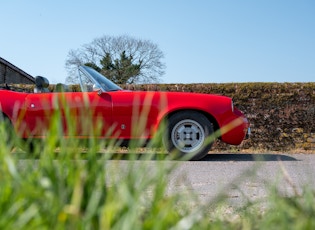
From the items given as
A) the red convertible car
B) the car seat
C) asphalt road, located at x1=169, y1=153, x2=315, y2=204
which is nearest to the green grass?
asphalt road, located at x1=169, y1=153, x2=315, y2=204

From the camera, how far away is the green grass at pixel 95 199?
1417 millimetres

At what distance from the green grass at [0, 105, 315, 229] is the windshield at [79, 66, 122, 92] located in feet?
18.5

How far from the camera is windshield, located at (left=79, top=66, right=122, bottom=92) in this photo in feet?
24.6

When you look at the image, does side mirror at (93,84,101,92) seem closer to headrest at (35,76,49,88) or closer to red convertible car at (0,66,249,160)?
red convertible car at (0,66,249,160)

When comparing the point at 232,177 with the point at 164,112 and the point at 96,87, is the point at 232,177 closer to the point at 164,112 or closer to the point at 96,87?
the point at 164,112

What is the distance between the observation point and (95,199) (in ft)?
5.06

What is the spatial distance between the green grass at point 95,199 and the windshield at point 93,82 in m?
5.63

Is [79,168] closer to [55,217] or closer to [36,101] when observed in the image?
[55,217]

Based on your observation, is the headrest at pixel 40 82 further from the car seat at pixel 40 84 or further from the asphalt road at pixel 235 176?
the asphalt road at pixel 235 176

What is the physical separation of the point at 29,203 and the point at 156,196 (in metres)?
0.38

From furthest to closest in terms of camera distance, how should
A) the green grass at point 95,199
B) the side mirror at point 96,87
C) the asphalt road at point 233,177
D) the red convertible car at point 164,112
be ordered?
1. the side mirror at point 96,87
2. the red convertible car at point 164,112
3. the asphalt road at point 233,177
4. the green grass at point 95,199

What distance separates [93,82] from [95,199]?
242 inches

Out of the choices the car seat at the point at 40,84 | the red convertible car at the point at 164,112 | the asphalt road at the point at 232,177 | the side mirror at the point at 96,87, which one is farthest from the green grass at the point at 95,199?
the car seat at the point at 40,84

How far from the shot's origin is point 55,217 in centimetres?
146
